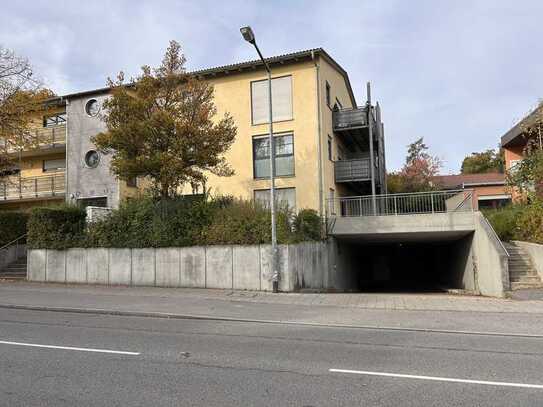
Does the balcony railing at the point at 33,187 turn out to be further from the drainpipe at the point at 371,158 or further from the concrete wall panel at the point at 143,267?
the drainpipe at the point at 371,158

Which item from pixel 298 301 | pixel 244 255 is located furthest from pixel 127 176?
pixel 298 301

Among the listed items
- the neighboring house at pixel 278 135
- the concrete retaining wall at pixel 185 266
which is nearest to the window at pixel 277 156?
the neighboring house at pixel 278 135

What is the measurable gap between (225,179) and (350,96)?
12235 millimetres

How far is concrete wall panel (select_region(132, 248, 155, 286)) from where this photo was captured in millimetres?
16438

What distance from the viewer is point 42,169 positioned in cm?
2836

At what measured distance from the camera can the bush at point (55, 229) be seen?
17812mm

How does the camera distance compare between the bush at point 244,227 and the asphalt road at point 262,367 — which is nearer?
the asphalt road at point 262,367

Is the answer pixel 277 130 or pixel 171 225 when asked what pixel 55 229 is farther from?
pixel 277 130

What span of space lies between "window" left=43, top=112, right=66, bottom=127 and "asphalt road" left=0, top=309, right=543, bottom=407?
69.4 ft

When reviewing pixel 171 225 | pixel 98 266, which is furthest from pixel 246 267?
pixel 98 266

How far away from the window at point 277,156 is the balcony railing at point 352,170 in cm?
292

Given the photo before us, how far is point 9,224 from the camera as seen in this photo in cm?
2220

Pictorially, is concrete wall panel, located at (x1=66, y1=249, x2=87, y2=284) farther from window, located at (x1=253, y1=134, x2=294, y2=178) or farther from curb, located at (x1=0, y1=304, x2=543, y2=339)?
window, located at (x1=253, y1=134, x2=294, y2=178)

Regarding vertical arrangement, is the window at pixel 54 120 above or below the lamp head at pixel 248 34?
above
